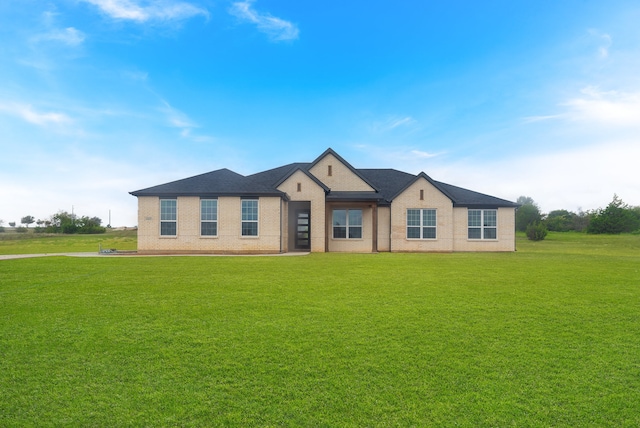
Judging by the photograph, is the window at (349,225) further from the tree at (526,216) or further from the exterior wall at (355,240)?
the tree at (526,216)

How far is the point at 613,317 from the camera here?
20.2 feet

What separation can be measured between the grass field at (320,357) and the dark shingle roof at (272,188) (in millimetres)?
12461

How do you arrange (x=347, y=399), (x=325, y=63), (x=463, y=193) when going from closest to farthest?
(x=347, y=399)
(x=325, y=63)
(x=463, y=193)

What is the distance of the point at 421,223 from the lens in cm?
2339

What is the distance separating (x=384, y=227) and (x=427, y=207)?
3117 mm

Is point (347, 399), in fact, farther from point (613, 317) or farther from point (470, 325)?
point (613, 317)

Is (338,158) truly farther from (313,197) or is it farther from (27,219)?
(27,219)

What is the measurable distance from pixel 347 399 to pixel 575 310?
555cm

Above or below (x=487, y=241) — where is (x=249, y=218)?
above

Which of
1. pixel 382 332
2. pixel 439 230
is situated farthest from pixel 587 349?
pixel 439 230

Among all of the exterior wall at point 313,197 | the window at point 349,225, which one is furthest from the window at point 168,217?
the window at point 349,225

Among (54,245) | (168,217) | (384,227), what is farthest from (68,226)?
(384,227)

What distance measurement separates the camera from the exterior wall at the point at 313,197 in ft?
71.1

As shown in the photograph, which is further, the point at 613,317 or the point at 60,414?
the point at 613,317
